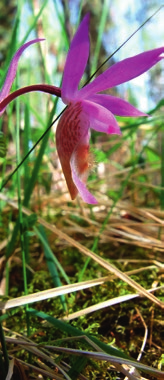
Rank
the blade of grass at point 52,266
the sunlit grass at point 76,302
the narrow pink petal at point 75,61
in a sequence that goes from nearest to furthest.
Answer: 1. the narrow pink petal at point 75,61
2. the sunlit grass at point 76,302
3. the blade of grass at point 52,266

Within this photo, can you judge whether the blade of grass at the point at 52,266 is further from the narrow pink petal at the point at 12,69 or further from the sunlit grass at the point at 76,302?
the narrow pink petal at the point at 12,69

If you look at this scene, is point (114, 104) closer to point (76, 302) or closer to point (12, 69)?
point (12, 69)

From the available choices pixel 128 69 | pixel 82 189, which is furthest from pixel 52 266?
pixel 128 69

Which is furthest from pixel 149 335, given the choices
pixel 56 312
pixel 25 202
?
pixel 25 202

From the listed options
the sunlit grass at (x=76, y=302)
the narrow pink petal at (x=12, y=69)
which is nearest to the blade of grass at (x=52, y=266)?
the sunlit grass at (x=76, y=302)

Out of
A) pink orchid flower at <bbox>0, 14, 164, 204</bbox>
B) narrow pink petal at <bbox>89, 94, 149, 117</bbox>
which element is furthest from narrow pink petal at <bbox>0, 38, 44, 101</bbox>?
narrow pink petal at <bbox>89, 94, 149, 117</bbox>

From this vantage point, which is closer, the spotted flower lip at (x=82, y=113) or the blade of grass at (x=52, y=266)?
the spotted flower lip at (x=82, y=113)

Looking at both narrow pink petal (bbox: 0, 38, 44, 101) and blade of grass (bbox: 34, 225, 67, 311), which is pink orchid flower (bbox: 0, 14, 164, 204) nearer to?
narrow pink petal (bbox: 0, 38, 44, 101)

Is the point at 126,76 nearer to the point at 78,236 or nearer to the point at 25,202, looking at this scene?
the point at 25,202
